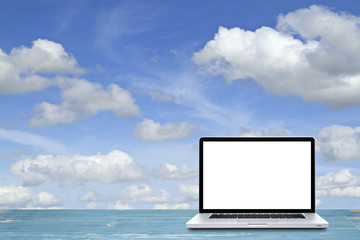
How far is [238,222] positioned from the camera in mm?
3320

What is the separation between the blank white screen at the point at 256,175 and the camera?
3.71 m

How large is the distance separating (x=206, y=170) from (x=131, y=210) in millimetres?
1124

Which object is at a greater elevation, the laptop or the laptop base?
the laptop

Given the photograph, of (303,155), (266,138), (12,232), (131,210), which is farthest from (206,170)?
(12,232)

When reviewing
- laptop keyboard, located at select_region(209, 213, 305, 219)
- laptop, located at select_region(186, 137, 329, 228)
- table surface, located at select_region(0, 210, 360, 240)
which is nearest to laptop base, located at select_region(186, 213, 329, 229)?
table surface, located at select_region(0, 210, 360, 240)

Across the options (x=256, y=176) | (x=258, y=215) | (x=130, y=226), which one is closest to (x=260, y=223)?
(x=258, y=215)

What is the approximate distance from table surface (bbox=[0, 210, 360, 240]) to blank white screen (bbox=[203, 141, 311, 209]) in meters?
0.34

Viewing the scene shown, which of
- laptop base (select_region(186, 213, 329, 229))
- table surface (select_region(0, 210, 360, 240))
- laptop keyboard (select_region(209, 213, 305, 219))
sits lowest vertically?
table surface (select_region(0, 210, 360, 240))

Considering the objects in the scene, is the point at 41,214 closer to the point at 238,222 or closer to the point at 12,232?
the point at 12,232

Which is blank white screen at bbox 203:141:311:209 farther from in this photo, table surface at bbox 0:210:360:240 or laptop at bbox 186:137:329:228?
table surface at bbox 0:210:360:240

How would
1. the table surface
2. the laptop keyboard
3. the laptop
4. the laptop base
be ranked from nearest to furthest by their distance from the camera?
the table surface < the laptop base < the laptop keyboard < the laptop

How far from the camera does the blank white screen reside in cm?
371

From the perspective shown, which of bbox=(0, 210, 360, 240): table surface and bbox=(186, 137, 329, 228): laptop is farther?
bbox=(186, 137, 329, 228): laptop

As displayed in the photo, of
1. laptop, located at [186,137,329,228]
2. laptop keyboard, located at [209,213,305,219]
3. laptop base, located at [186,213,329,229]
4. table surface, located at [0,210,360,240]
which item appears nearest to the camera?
table surface, located at [0,210,360,240]
